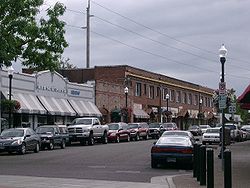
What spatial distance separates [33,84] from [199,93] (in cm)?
5554

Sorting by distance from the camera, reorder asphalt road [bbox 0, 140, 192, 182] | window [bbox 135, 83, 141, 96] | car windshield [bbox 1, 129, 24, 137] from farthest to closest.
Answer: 1. window [bbox 135, 83, 141, 96]
2. car windshield [bbox 1, 129, 24, 137]
3. asphalt road [bbox 0, 140, 192, 182]

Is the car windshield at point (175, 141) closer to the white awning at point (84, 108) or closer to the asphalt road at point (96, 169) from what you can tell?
the asphalt road at point (96, 169)

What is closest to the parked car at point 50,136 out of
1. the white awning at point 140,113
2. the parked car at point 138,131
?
the parked car at point 138,131

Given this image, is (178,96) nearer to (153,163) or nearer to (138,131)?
(138,131)

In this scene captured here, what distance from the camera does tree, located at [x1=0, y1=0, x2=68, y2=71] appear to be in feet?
87.7

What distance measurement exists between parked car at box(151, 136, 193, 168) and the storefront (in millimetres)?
19736

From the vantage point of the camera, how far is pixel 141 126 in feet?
178

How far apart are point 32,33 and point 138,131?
2634 centimetres

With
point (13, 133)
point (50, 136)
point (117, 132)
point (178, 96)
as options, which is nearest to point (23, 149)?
point (13, 133)

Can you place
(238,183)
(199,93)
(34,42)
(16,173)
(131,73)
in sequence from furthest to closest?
(199,93) < (131,73) < (34,42) < (16,173) < (238,183)

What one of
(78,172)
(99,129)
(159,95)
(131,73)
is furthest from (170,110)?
(78,172)

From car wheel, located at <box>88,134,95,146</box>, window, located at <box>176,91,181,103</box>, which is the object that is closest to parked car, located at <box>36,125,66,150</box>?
car wheel, located at <box>88,134,95,146</box>

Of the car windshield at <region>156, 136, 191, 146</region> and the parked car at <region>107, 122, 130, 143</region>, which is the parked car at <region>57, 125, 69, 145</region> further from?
the car windshield at <region>156, 136, 191, 146</region>

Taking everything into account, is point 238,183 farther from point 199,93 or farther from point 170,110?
point 199,93
